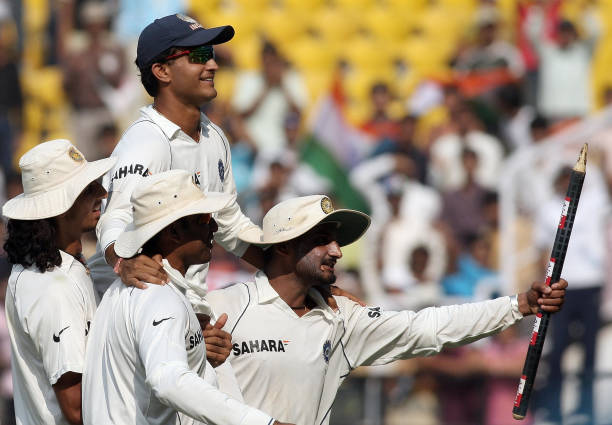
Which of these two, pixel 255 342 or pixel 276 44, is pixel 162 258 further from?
pixel 276 44

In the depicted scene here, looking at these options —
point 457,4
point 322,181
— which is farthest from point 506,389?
point 457,4

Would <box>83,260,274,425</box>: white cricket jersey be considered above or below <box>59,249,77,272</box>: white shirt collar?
below

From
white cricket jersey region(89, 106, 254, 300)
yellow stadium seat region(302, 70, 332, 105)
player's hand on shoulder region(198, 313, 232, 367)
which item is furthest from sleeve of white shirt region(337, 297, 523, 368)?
yellow stadium seat region(302, 70, 332, 105)

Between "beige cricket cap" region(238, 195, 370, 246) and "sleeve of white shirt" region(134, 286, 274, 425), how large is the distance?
4.13 feet

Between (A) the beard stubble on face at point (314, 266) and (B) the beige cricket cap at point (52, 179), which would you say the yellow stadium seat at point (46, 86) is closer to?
(B) the beige cricket cap at point (52, 179)

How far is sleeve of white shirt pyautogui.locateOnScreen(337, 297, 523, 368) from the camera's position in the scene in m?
5.10

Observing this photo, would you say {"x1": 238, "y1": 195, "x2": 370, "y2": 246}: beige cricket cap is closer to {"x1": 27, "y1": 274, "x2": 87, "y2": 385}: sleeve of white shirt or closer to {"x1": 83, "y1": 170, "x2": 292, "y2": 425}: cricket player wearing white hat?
{"x1": 83, "y1": 170, "x2": 292, "y2": 425}: cricket player wearing white hat

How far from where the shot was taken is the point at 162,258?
421 centimetres

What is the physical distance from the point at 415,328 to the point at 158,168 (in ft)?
4.26

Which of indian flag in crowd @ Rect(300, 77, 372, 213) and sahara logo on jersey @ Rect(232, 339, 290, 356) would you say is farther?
indian flag in crowd @ Rect(300, 77, 372, 213)

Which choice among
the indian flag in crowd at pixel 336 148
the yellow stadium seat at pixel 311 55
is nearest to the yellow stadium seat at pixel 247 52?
the yellow stadium seat at pixel 311 55

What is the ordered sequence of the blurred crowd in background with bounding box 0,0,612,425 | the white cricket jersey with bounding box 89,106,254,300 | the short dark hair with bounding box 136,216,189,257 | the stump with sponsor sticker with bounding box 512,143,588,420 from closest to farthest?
the short dark hair with bounding box 136,216,189,257 → the stump with sponsor sticker with bounding box 512,143,588,420 → the white cricket jersey with bounding box 89,106,254,300 → the blurred crowd in background with bounding box 0,0,612,425

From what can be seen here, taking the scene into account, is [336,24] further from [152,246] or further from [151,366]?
[151,366]

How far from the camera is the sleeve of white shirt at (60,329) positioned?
4383 mm
